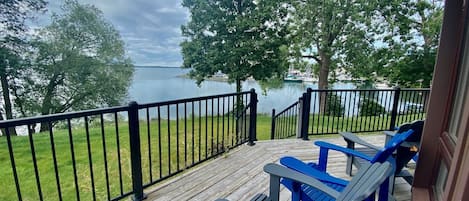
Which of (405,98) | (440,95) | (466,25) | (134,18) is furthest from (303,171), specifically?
(134,18)

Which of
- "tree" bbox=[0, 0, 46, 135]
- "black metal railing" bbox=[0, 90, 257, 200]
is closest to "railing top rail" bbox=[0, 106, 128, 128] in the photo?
"black metal railing" bbox=[0, 90, 257, 200]

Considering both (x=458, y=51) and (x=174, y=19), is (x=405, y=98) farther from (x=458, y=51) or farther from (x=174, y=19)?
(x=174, y=19)

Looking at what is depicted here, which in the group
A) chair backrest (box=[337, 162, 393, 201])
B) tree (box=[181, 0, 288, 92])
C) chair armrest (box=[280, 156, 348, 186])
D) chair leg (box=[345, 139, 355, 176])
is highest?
tree (box=[181, 0, 288, 92])

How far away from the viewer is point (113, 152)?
5.37 m

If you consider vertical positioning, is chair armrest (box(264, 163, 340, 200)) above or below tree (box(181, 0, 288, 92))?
below

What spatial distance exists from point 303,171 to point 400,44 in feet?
32.0

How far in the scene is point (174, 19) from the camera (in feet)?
42.8

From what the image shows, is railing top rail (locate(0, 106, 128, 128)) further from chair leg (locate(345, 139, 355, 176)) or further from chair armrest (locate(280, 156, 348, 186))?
chair leg (locate(345, 139, 355, 176))

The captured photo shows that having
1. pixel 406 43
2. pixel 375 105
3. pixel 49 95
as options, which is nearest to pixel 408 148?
pixel 375 105

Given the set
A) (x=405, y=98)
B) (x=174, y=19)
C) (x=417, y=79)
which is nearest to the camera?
(x=405, y=98)

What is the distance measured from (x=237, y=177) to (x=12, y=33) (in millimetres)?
9904

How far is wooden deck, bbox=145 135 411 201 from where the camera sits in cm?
228

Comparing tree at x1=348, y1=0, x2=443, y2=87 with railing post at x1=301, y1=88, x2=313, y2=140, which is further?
tree at x1=348, y1=0, x2=443, y2=87

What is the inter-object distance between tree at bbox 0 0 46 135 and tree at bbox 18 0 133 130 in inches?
18.7
